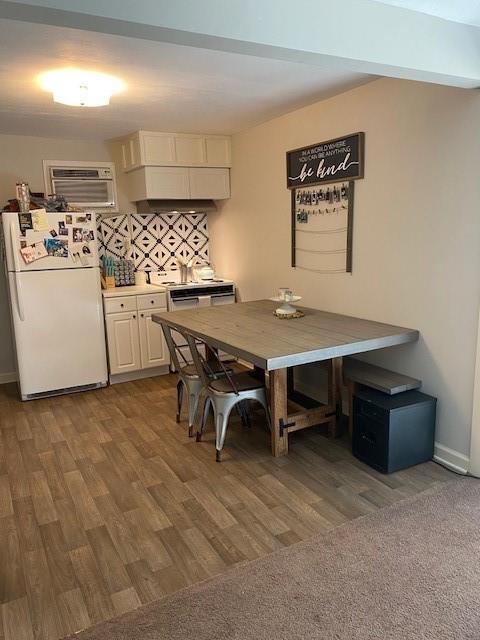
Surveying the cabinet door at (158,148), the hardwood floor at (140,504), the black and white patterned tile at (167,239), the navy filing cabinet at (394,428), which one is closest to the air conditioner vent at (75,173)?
the black and white patterned tile at (167,239)

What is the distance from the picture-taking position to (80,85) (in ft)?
9.63

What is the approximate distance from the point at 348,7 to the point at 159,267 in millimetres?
3740

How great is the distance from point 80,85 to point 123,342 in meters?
2.39

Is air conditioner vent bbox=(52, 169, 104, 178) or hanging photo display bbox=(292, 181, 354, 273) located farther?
air conditioner vent bbox=(52, 169, 104, 178)

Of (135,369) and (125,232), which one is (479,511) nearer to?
(135,369)

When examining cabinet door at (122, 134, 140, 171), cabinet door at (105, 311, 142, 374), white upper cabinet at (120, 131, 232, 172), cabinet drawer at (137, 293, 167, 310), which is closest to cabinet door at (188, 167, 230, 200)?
white upper cabinet at (120, 131, 232, 172)

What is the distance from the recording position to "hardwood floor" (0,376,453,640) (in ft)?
6.74

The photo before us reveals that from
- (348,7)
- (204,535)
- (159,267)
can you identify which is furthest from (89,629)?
(159,267)

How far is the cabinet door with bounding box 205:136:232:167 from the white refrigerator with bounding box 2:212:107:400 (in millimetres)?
1383

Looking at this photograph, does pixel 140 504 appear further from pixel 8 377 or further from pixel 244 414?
pixel 8 377

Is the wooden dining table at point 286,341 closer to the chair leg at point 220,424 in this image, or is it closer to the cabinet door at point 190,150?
the chair leg at point 220,424

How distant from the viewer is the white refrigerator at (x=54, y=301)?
407 centimetres

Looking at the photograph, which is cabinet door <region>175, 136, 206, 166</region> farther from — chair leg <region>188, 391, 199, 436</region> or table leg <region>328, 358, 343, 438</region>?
table leg <region>328, 358, 343, 438</region>

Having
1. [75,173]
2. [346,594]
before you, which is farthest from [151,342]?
[346,594]
